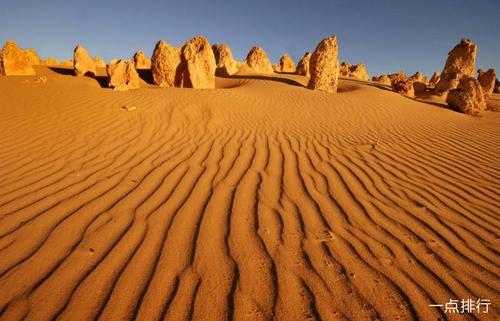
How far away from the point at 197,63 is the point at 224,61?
24.3 ft

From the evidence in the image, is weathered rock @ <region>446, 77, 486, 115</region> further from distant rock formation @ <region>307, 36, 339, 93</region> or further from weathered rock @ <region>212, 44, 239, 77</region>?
weathered rock @ <region>212, 44, 239, 77</region>

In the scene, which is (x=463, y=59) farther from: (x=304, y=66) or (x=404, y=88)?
(x=304, y=66)

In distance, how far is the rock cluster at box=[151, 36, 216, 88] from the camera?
983cm

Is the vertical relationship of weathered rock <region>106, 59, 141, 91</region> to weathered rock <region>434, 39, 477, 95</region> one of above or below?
below

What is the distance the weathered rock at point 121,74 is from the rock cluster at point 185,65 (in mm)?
1750

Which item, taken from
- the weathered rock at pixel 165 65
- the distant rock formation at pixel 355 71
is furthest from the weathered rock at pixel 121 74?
the distant rock formation at pixel 355 71

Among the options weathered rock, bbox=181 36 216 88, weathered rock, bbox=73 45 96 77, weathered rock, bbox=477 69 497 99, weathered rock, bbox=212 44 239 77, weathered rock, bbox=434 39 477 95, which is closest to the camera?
weathered rock, bbox=181 36 216 88

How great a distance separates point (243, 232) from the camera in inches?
88.4

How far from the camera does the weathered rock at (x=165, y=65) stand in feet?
32.9


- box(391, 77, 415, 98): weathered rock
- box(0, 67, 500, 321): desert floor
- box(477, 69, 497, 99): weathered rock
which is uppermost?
box(477, 69, 497, 99): weathered rock

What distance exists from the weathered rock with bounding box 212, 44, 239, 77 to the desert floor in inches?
477

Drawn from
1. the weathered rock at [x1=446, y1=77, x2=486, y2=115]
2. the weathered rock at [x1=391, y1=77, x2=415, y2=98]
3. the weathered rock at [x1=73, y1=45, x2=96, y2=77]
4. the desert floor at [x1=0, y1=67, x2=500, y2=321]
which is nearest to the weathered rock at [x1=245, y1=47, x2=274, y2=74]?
the weathered rock at [x1=391, y1=77, x2=415, y2=98]

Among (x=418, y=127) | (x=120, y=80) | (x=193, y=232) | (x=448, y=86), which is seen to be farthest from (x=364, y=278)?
(x=448, y=86)

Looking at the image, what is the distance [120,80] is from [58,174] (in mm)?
6061
